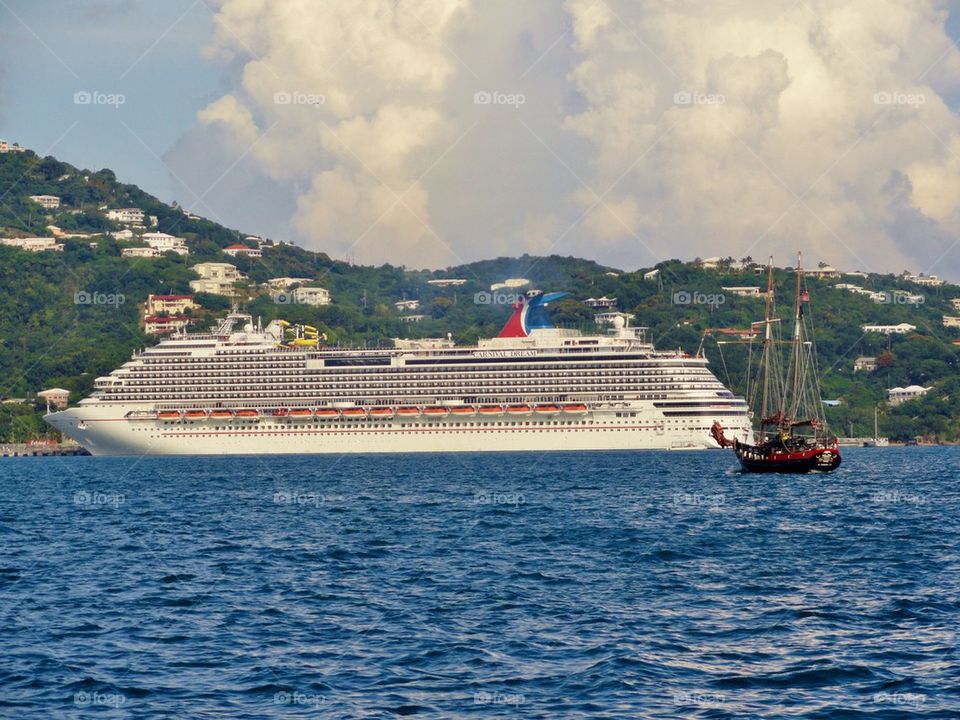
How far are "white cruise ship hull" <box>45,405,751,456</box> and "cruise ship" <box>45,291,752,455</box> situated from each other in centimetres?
11

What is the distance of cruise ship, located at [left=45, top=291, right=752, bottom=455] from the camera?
468ft

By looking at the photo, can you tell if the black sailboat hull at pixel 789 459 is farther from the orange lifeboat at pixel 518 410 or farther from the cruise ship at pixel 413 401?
the orange lifeboat at pixel 518 410

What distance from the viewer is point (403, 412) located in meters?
144

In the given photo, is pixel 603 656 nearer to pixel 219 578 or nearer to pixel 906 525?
pixel 219 578

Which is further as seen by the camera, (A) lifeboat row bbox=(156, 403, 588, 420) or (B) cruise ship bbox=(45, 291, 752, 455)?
(B) cruise ship bbox=(45, 291, 752, 455)

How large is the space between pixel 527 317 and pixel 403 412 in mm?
28544

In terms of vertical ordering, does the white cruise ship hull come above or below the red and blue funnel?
below

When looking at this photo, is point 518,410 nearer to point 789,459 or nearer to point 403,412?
point 403,412

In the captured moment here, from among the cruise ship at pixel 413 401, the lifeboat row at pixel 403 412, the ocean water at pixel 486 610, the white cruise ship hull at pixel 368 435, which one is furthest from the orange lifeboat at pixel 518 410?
the ocean water at pixel 486 610

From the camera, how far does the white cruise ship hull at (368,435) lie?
142125 millimetres

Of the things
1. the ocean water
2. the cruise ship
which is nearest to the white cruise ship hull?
the cruise ship

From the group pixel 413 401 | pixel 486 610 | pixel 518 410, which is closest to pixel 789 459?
pixel 518 410

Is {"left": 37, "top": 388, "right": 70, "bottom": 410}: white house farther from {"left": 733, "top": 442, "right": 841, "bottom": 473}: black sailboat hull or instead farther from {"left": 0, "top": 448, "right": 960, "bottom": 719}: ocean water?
{"left": 0, "top": 448, "right": 960, "bottom": 719}: ocean water

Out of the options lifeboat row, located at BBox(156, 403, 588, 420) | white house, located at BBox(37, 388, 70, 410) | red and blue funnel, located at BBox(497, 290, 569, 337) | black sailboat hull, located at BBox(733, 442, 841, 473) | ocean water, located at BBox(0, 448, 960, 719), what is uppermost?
red and blue funnel, located at BBox(497, 290, 569, 337)
